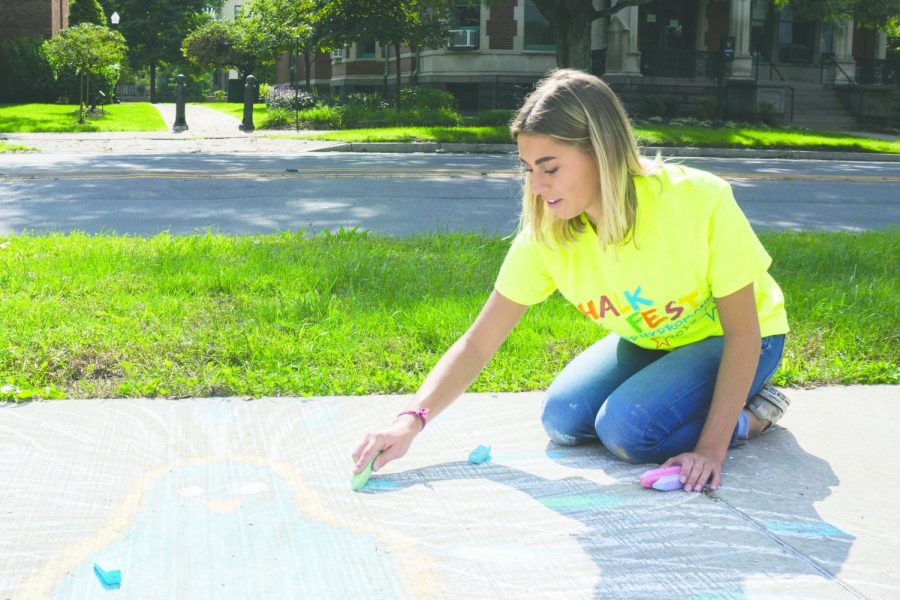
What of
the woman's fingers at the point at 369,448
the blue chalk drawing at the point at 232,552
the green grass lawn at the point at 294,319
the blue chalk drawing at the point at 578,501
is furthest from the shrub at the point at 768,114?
the blue chalk drawing at the point at 232,552

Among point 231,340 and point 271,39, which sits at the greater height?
point 271,39

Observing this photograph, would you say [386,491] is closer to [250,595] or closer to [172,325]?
[250,595]

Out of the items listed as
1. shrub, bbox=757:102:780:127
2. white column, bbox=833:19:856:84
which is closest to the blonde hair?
shrub, bbox=757:102:780:127

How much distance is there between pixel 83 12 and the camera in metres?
45.0

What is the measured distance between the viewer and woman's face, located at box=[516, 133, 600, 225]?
9.25 ft

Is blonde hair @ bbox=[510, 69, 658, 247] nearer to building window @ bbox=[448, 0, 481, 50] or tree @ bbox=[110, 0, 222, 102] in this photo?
building window @ bbox=[448, 0, 481, 50]

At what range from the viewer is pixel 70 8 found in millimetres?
44656

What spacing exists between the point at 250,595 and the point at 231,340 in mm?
2268

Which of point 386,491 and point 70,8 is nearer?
point 386,491

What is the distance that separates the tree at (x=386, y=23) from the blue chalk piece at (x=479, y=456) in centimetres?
2230

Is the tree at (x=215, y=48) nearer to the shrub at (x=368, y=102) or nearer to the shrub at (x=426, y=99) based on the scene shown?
the shrub at (x=368, y=102)

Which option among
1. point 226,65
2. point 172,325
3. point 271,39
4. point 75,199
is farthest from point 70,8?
point 172,325

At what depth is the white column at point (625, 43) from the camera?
2783 cm

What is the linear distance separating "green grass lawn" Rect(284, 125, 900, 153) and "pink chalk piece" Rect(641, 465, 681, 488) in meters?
15.6
